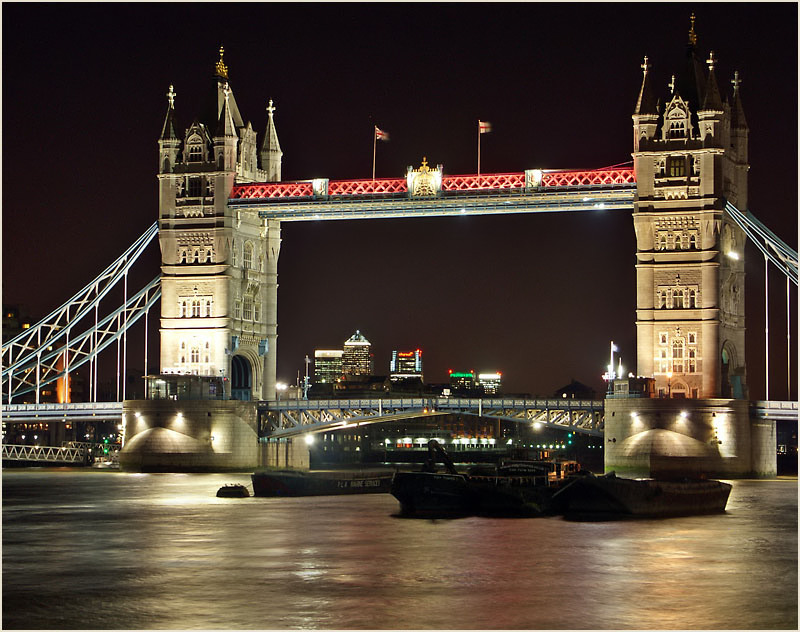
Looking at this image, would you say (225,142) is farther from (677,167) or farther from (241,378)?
(677,167)

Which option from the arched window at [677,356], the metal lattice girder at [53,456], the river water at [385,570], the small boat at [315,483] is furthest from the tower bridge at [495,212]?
the river water at [385,570]

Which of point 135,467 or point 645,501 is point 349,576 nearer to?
point 645,501

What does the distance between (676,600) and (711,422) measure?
56887 mm

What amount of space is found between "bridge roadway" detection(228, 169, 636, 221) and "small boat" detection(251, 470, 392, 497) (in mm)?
18526

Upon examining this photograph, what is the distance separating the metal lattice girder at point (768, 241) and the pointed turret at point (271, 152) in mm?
33351

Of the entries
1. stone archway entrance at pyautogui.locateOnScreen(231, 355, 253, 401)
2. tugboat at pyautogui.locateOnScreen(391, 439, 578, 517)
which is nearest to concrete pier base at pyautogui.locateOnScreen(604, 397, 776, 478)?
tugboat at pyautogui.locateOnScreen(391, 439, 578, 517)

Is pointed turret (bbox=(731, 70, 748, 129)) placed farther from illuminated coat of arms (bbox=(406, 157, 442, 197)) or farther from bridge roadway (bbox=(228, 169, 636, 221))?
illuminated coat of arms (bbox=(406, 157, 442, 197))

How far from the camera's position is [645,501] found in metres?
60.8

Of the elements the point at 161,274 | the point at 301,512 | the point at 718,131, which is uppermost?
the point at 718,131

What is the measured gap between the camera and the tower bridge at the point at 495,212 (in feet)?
309

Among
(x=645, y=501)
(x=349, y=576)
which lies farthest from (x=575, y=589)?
(x=645, y=501)

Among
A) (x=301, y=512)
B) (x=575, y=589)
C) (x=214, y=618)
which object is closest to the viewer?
(x=214, y=618)

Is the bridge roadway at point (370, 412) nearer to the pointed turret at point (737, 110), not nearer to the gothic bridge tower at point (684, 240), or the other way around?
the gothic bridge tower at point (684, 240)

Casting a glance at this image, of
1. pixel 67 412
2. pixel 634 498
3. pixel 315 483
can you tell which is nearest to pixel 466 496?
pixel 634 498
